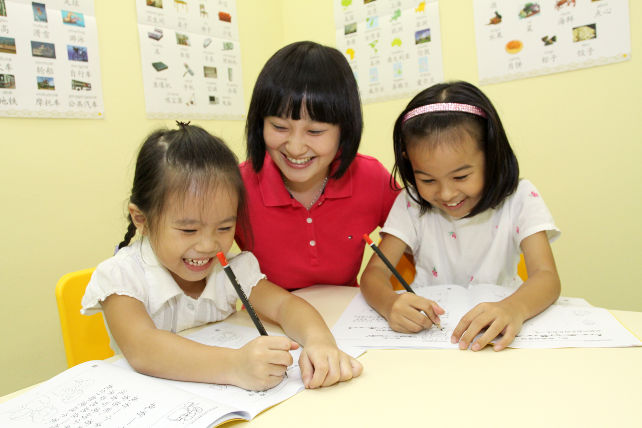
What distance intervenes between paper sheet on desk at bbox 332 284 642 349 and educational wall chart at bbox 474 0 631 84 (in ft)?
3.16

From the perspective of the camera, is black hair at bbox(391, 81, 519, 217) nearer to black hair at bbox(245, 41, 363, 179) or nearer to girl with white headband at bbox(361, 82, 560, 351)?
girl with white headband at bbox(361, 82, 560, 351)

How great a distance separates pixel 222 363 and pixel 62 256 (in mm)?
1105

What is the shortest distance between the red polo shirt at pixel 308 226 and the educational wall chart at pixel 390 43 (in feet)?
2.72

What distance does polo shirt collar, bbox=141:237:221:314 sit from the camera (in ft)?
2.59

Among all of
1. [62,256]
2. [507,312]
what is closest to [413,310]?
[507,312]

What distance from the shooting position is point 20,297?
4.45 feet

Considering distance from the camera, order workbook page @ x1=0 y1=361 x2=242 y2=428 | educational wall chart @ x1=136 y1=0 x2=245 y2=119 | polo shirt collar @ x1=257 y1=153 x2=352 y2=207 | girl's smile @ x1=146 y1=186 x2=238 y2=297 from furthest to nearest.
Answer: educational wall chart @ x1=136 y1=0 x2=245 y2=119 → polo shirt collar @ x1=257 y1=153 x2=352 y2=207 → girl's smile @ x1=146 y1=186 x2=238 y2=297 → workbook page @ x1=0 y1=361 x2=242 y2=428

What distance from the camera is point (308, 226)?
1.12m

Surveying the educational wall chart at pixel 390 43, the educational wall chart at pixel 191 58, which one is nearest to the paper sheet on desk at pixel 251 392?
the educational wall chart at pixel 191 58

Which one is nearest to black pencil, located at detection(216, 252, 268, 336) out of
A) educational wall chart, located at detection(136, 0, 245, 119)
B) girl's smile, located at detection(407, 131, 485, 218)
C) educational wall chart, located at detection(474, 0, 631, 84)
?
girl's smile, located at detection(407, 131, 485, 218)

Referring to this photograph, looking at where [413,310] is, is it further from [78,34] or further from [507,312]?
[78,34]

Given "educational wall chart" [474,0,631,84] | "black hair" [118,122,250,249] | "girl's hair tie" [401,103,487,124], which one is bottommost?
"black hair" [118,122,250,249]

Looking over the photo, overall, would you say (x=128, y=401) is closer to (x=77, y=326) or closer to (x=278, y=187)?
(x=77, y=326)

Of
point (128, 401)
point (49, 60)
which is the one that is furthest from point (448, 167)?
point (49, 60)
